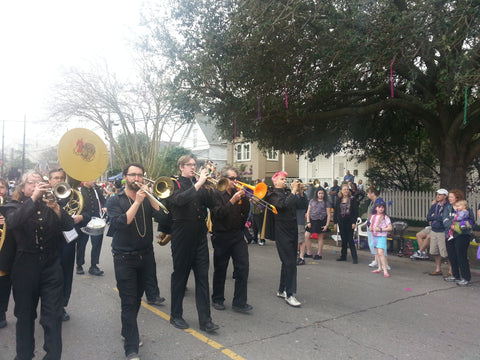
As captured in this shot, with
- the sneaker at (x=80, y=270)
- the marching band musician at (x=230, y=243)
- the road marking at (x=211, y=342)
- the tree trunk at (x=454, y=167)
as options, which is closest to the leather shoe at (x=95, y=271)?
the sneaker at (x=80, y=270)

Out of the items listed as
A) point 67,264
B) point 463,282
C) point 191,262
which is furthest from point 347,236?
point 67,264

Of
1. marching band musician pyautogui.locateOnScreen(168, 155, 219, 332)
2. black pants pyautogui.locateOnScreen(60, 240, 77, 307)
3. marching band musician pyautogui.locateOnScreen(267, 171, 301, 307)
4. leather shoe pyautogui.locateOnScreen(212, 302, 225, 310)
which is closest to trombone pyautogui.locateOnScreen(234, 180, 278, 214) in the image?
marching band musician pyautogui.locateOnScreen(267, 171, 301, 307)

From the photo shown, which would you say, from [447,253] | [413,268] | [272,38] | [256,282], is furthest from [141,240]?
[272,38]

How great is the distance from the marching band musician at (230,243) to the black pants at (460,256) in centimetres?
425

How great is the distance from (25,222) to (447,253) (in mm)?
7140

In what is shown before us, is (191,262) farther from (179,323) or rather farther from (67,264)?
(67,264)

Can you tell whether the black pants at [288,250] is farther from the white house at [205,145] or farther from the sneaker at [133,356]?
the white house at [205,145]

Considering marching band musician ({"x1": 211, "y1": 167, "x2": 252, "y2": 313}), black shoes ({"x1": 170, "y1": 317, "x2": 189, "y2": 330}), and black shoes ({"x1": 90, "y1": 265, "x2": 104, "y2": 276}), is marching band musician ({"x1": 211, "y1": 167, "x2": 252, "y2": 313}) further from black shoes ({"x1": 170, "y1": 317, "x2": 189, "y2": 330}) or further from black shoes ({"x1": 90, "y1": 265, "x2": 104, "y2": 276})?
black shoes ({"x1": 90, "y1": 265, "x2": 104, "y2": 276})

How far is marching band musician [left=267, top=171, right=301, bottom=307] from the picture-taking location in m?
5.42

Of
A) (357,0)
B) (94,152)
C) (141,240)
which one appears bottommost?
(141,240)

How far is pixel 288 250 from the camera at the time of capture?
542cm

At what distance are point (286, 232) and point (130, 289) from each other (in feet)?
8.10

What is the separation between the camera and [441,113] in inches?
452

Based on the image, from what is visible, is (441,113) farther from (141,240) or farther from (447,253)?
(141,240)
